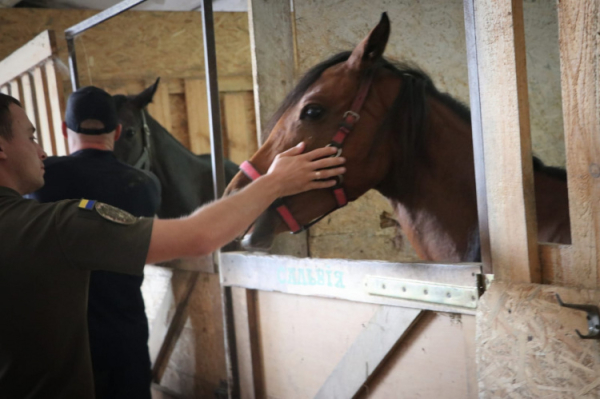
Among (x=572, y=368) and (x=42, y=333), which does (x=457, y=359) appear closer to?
(x=572, y=368)

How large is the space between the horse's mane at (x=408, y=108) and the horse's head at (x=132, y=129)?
164 centimetres

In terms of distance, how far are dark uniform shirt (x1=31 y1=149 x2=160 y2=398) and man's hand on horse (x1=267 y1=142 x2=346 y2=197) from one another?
91 cm

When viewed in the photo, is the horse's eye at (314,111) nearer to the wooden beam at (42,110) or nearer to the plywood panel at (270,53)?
the plywood panel at (270,53)

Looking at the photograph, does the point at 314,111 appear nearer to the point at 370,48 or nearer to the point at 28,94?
the point at 370,48

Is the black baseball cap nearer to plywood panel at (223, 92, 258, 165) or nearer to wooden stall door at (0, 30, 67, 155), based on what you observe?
wooden stall door at (0, 30, 67, 155)

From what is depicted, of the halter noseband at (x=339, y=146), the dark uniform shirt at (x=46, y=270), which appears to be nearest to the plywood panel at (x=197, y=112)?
the halter noseband at (x=339, y=146)

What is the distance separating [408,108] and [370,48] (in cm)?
23

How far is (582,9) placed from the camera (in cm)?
108

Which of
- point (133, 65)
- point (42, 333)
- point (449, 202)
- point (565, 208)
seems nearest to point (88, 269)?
point (42, 333)

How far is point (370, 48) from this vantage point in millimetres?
1608

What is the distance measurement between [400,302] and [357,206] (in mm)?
1099

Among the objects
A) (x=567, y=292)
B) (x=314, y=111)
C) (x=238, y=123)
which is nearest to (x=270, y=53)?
(x=314, y=111)

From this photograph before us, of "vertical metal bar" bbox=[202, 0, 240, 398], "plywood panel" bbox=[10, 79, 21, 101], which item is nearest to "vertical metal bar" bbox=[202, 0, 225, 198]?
"vertical metal bar" bbox=[202, 0, 240, 398]

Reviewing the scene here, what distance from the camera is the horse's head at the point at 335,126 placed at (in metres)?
1.62
